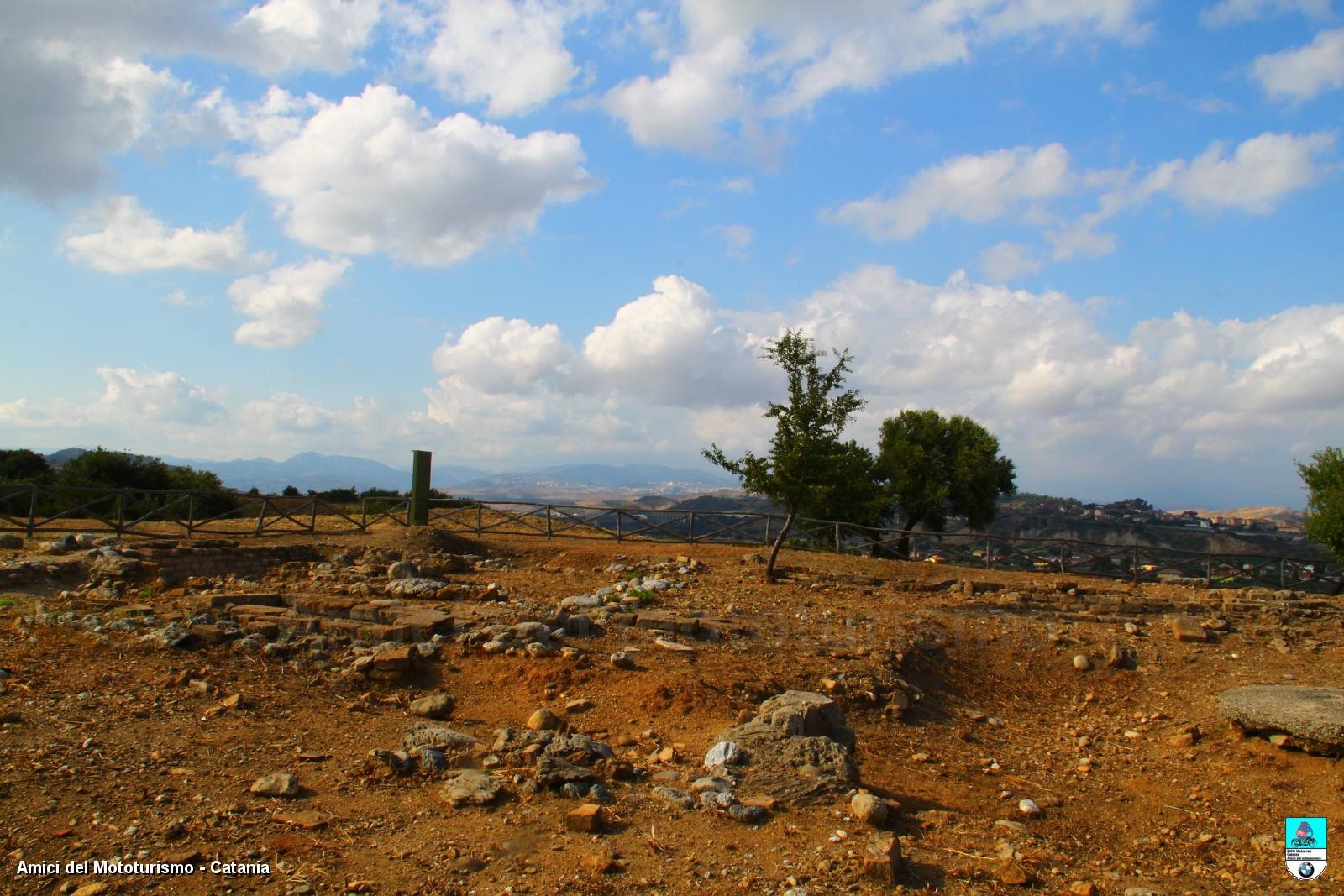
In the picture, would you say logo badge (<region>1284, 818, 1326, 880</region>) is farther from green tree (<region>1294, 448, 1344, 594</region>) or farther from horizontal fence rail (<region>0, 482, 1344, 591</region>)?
green tree (<region>1294, 448, 1344, 594</region>)

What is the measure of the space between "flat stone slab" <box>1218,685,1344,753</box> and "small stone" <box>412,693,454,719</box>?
9388 mm

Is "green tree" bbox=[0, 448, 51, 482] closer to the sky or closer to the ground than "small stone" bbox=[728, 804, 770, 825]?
closer to the sky

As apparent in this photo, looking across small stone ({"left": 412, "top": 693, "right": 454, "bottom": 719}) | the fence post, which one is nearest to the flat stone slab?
small stone ({"left": 412, "top": 693, "right": 454, "bottom": 719})

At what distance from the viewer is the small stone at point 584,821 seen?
5891 millimetres

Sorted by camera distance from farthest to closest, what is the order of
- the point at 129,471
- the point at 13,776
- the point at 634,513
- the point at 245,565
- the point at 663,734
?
the point at 129,471, the point at 634,513, the point at 245,565, the point at 663,734, the point at 13,776

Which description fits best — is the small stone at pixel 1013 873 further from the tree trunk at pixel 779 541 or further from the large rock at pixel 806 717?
the tree trunk at pixel 779 541

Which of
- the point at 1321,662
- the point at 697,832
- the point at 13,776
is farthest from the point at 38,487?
the point at 1321,662

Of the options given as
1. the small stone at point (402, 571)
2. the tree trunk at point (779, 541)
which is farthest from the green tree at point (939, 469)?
the small stone at point (402, 571)

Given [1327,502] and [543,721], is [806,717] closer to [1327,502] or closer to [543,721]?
[543,721]

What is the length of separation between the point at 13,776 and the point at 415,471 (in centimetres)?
1799

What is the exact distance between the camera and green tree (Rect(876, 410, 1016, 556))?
34688mm

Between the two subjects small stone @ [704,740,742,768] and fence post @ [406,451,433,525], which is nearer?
small stone @ [704,740,742,768]

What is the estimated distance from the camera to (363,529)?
21.7 m

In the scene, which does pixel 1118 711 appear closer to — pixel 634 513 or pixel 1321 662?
pixel 1321 662
